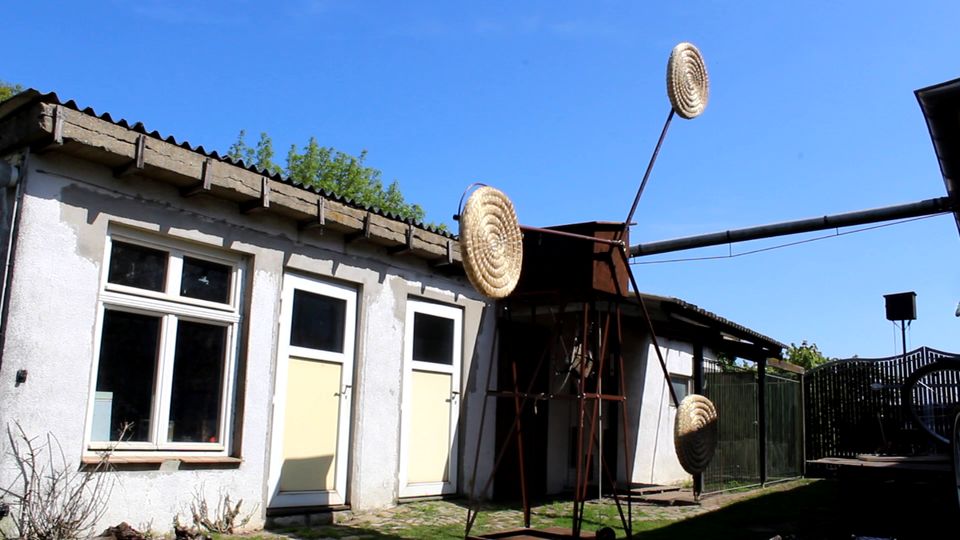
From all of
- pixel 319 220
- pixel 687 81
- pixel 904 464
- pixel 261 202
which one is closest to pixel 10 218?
pixel 261 202

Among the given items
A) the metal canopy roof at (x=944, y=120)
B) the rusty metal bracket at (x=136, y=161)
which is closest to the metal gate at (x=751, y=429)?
the metal canopy roof at (x=944, y=120)

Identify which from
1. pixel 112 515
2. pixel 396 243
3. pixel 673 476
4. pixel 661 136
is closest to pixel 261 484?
pixel 112 515

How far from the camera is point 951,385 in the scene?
524 inches

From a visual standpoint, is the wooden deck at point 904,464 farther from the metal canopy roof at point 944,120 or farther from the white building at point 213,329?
the white building at point 213,329

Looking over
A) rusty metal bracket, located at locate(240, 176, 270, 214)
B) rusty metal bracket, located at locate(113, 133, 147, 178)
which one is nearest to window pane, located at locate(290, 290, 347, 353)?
rusty metal bracket, located at locate(240, 176, 270, 214)

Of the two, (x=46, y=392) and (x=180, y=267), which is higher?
(x=180, y=267)

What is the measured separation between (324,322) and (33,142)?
313 cm

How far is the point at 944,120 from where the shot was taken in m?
6.75

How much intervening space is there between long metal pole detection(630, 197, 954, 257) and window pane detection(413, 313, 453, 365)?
9.36 meters

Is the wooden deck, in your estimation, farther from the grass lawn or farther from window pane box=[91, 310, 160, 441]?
window pane box=[91, 310, 160, 441]

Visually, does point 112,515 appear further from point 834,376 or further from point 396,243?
point 834,376

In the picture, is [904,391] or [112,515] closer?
[112,515]

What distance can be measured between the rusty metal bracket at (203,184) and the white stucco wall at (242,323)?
0.08m

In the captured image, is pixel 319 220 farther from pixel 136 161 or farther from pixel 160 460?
pixel 160 460
